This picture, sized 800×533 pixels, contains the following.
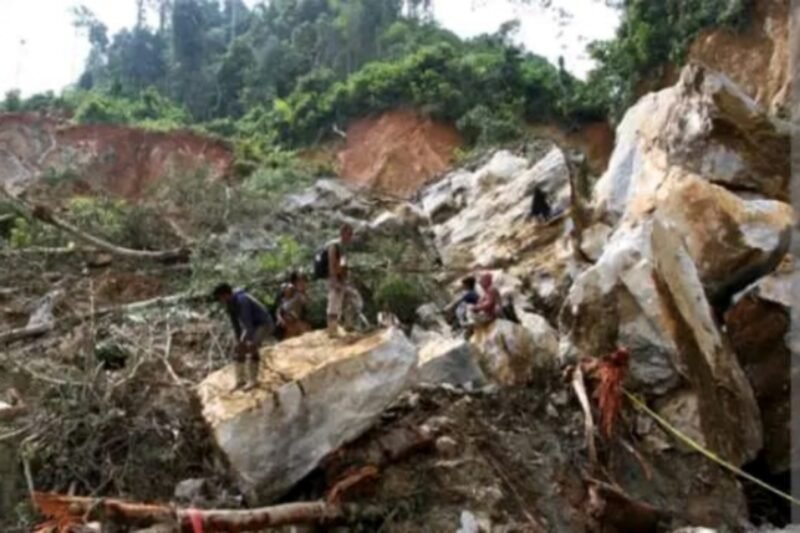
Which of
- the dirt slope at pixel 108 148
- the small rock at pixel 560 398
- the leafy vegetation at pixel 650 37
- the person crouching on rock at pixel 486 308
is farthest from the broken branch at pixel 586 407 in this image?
the dirt slope at pixel 108 148

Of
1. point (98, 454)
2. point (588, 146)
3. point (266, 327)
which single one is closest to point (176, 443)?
point (98, 454)

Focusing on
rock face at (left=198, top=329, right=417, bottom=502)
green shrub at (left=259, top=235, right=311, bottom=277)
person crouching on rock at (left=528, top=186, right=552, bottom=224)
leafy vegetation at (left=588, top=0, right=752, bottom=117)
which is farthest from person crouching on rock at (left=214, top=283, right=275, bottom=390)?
leafy vegetation at (left=588, top=0, right=752, bottom=117)

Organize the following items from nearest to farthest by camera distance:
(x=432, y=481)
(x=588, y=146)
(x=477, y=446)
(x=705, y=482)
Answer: (x=432, y=481) → (x=477, y=446) → (x=705, y=482) → (x=588, y=146)

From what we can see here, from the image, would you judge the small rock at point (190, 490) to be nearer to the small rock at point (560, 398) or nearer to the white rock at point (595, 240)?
the small rock at point (560, 398)

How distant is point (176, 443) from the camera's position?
7227 millimetres

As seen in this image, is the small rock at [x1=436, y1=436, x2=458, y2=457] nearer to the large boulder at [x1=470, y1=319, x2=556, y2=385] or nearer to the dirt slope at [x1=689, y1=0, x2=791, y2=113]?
the large boulder at [x1=470, y1=319, x2=556, y2=385]

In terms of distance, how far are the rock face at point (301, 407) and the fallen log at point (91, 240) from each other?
17.6 ft

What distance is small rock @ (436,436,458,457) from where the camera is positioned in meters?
7.20

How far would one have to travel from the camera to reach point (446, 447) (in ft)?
23.7

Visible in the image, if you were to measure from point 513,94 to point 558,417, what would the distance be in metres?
20.4

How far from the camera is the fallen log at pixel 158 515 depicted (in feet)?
17.9

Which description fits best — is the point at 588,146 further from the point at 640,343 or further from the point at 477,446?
the point at 477,446

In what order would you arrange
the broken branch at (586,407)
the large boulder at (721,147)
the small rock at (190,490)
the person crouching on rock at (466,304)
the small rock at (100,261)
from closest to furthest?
1. the small rock at (190,490)
2. the broken branch at (586,407)
3. the person crouching on rock at (466,304)
4. the large boulder at (721,147)
5. the small rock at (100,261)

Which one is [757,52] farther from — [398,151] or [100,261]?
[100,261]
